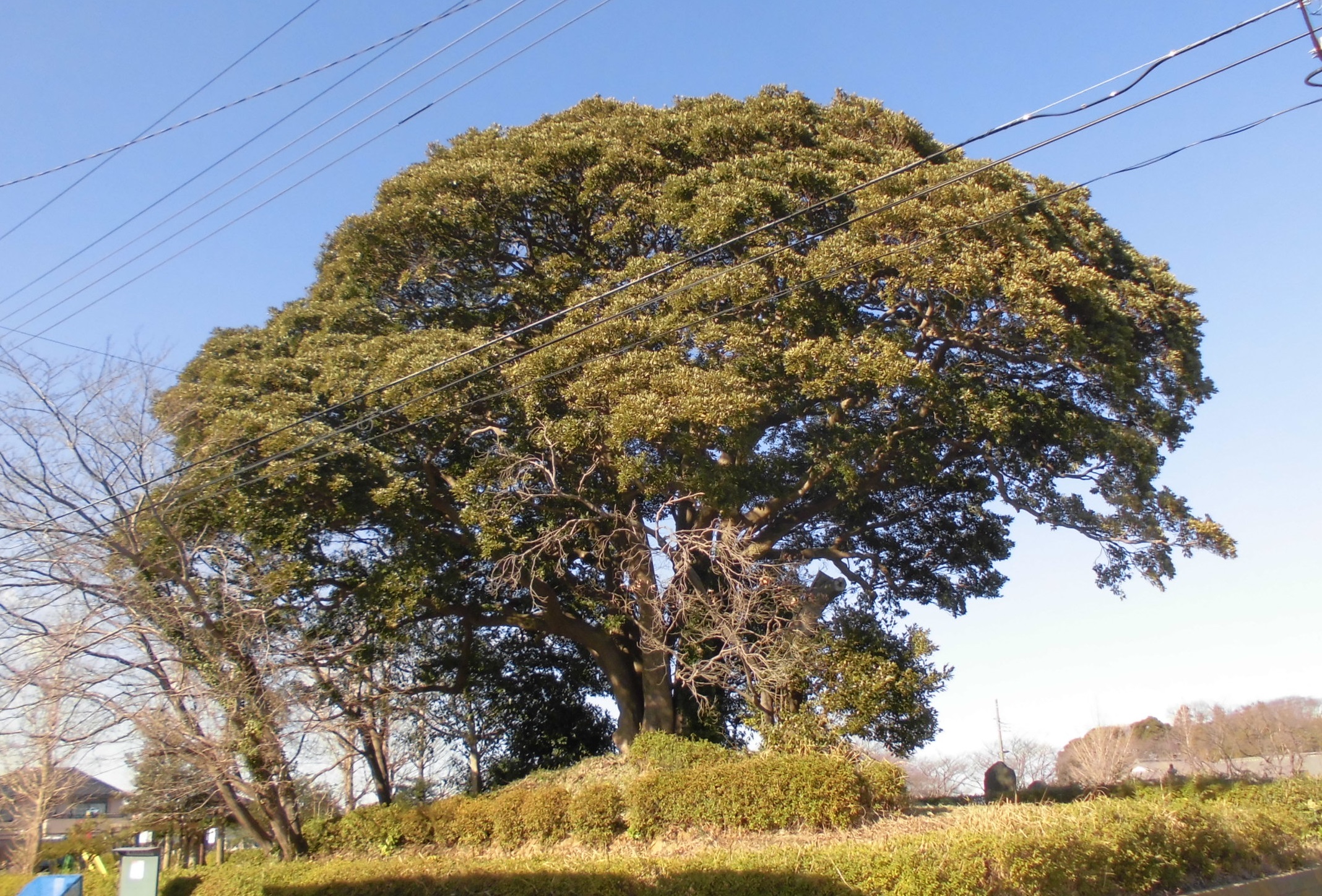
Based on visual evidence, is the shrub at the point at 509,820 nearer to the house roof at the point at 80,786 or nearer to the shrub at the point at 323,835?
the shrub at the point at 323,835

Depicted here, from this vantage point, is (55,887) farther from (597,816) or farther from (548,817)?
(597,816)

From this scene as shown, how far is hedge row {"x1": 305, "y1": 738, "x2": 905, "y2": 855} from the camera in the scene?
10.7m

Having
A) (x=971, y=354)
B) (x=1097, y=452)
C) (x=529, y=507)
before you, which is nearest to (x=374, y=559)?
(x=529, y=507)

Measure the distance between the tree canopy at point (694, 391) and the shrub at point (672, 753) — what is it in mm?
938

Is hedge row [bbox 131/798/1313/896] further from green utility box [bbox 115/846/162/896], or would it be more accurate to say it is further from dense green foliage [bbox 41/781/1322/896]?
green utility box [bbox 115/846/162/896]

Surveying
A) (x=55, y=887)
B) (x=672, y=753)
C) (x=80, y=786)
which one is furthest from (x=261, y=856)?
(x=80, y=786)

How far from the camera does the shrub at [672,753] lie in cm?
1272

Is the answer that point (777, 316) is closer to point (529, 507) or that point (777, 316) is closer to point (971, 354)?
point (971, 354)

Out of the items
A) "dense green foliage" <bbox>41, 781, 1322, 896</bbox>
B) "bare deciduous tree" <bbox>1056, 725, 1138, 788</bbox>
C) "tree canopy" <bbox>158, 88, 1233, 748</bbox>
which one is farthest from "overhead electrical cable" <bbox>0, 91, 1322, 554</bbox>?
"bare deciduous tree" <bbox>1056, 725, 1138, 788</bbox>

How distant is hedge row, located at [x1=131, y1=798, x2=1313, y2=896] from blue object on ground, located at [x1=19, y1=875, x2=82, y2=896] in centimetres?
204

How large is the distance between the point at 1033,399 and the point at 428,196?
33.4 ft

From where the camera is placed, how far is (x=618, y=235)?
14.7 m

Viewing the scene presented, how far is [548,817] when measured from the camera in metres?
12.4

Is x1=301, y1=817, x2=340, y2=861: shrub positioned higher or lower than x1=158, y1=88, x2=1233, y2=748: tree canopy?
lower
